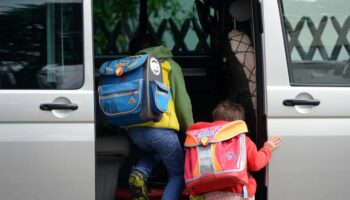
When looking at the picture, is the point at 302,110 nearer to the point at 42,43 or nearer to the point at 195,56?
the point at 42,43

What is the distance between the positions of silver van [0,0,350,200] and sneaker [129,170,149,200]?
0.14 m

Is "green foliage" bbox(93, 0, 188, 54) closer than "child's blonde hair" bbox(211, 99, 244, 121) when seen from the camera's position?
No

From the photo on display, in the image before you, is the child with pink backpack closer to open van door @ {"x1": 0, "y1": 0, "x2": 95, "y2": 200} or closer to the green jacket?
the green jacket

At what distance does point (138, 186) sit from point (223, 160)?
2.24 ft

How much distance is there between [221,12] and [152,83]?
1.49 meters

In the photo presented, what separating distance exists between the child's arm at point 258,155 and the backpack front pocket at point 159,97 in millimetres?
552

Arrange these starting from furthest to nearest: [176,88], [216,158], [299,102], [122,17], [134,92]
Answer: [122,17], [176,88], [299,102], [134,92], [216,158]

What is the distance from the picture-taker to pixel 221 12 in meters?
5.06

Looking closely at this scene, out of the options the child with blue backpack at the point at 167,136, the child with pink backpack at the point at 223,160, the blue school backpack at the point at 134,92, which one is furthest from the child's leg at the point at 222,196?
the blue school backpack at the point at 134,92

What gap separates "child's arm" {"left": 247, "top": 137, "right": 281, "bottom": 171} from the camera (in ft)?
12.4

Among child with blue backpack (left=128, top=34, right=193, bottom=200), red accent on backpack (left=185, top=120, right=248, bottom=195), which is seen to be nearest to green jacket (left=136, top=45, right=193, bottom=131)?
child with blue backpack (left=128, top=34, right=193, bottom=200)

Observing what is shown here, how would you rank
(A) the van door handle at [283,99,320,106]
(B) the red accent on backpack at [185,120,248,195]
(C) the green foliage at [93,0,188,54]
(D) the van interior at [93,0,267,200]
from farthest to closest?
1. (C) the green foliage at [93,0,188,54]
2. (D) the van interior at [93,0,267,200]
3. (A) the van door handle at [283,99,320,106]
4. (B) the red accent on backpack at [185,120,248,195]

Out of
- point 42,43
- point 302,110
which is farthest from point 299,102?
point 42,43

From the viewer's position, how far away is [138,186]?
13.4ft
